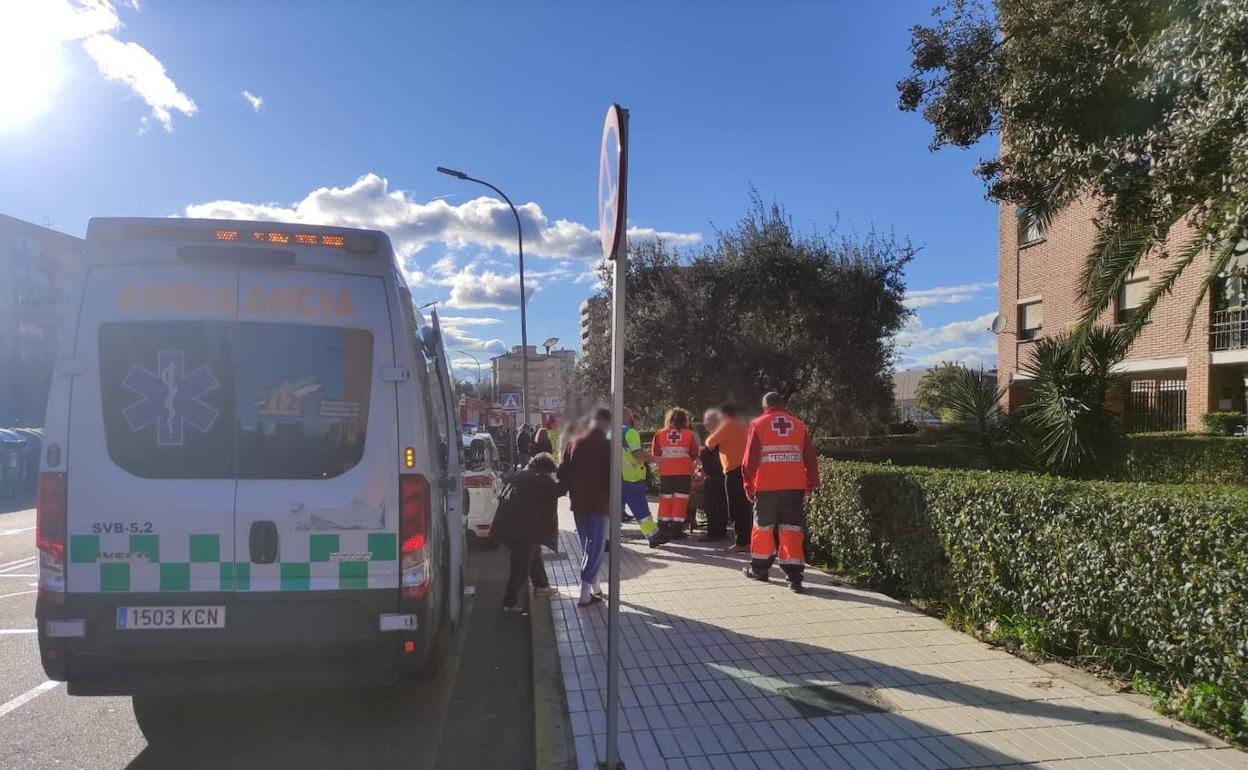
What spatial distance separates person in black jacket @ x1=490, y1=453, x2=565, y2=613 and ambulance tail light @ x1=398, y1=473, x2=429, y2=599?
9.45ft

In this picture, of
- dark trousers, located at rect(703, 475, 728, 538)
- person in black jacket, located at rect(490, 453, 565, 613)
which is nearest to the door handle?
person in black jacket, located at rect(490, 453, 565, 613)

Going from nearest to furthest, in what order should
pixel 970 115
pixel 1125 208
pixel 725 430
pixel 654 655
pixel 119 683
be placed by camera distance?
pixel 119 683
pixel 654 655
pixel 1125 208
pixel 970 115
pixel 725 430

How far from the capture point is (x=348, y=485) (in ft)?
12.9

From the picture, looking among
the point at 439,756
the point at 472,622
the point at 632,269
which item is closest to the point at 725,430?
the point at 472,622

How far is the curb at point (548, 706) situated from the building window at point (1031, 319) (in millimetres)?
22594

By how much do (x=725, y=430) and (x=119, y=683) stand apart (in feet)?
23.1

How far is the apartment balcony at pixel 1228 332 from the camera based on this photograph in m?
19.0

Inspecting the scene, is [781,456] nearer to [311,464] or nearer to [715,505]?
[715,505]

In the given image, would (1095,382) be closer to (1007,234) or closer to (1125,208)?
(1125,208)

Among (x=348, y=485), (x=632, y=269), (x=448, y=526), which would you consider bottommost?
(x=448, y=526)

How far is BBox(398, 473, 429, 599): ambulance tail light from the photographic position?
398 centimetres

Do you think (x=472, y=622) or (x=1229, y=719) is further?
(x=472, y=622)

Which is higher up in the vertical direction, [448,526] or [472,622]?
[448,526]

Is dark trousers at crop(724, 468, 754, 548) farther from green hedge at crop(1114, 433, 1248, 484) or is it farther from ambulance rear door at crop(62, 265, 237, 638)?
green hedge at crop(1114, 433, 1248, 484)
